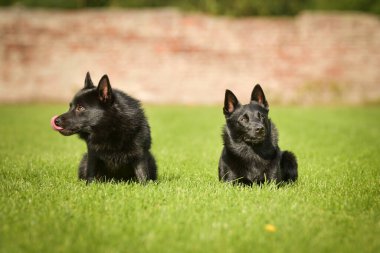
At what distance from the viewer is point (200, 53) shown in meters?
21.8

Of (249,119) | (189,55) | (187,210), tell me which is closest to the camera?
(187,210)

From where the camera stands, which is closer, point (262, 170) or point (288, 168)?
point (262, 170)

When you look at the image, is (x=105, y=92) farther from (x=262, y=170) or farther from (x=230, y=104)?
(x=262, y=170)

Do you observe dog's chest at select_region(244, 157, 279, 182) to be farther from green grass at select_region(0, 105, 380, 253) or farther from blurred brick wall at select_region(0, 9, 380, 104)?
blurred brick wall at select_region(0, 9, 380, 104)

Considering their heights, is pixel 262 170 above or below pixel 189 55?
below

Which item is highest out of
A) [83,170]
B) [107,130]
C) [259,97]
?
[259,97]

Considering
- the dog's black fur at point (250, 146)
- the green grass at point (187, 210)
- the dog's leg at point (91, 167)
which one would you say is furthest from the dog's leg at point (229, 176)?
the dog's leg at point (91, 167)

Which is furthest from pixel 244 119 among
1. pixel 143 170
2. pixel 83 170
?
pixel 83 170

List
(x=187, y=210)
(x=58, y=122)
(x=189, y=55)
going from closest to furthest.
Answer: (x=187, y=210) → (x=58, y=122) → (x=189, y=55)

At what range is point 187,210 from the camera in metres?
4.14

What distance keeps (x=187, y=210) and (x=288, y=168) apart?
2.00 meters

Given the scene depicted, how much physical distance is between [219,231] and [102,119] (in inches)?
87.3

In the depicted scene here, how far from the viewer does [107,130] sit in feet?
17.3

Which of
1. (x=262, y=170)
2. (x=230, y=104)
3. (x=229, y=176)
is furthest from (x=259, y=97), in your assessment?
(x=229, y=176)
